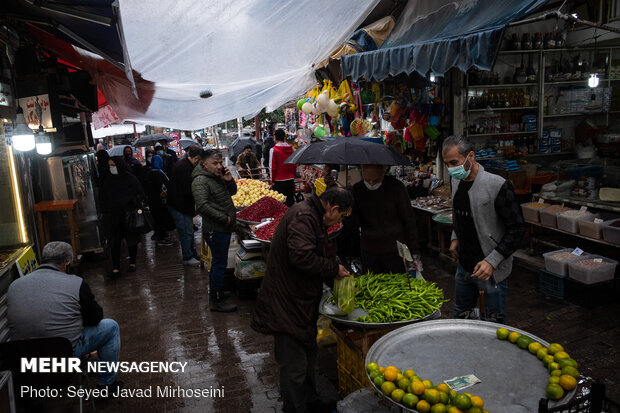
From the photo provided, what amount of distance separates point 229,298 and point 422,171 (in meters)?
4.68

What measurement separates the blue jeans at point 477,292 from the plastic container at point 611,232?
298cm

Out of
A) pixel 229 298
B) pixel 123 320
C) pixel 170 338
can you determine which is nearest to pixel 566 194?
Answer: pixel 229 298

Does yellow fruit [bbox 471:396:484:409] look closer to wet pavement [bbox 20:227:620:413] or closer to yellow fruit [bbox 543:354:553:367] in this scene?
yellow fruit [bbox 543:354:553:367]

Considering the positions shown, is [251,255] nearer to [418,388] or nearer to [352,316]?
[352,316]

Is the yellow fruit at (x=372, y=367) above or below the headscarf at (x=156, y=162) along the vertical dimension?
below

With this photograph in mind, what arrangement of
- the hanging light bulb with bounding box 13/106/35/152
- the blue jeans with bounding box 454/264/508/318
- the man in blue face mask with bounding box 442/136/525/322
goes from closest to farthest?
the man in blue face mask with bounding box 442/136/525/322 < the blue jeans with bounding box 454/264/508/318 < the hanging light bulb with bounding box 13/106/35/152

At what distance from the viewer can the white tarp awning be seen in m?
5.24

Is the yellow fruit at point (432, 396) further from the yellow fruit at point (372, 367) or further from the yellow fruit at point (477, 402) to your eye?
the yellow fruit at point (372, 367)

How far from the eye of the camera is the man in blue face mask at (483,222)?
3.60m

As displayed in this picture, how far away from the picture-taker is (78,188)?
8.84 metres

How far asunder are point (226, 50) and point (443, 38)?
10.1 feet

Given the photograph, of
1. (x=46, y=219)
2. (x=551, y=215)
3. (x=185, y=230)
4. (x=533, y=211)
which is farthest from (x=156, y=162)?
(x=551, y=215)

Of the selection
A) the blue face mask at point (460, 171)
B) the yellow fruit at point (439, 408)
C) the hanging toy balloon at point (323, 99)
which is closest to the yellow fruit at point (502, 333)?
the yellow fruit at point (439, 408)

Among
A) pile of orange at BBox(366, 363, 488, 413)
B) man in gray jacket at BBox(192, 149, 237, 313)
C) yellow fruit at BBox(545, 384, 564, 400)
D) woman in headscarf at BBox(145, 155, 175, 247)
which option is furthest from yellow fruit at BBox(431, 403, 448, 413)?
woman in headscarf at BBox(145, 155, 175, 247)
